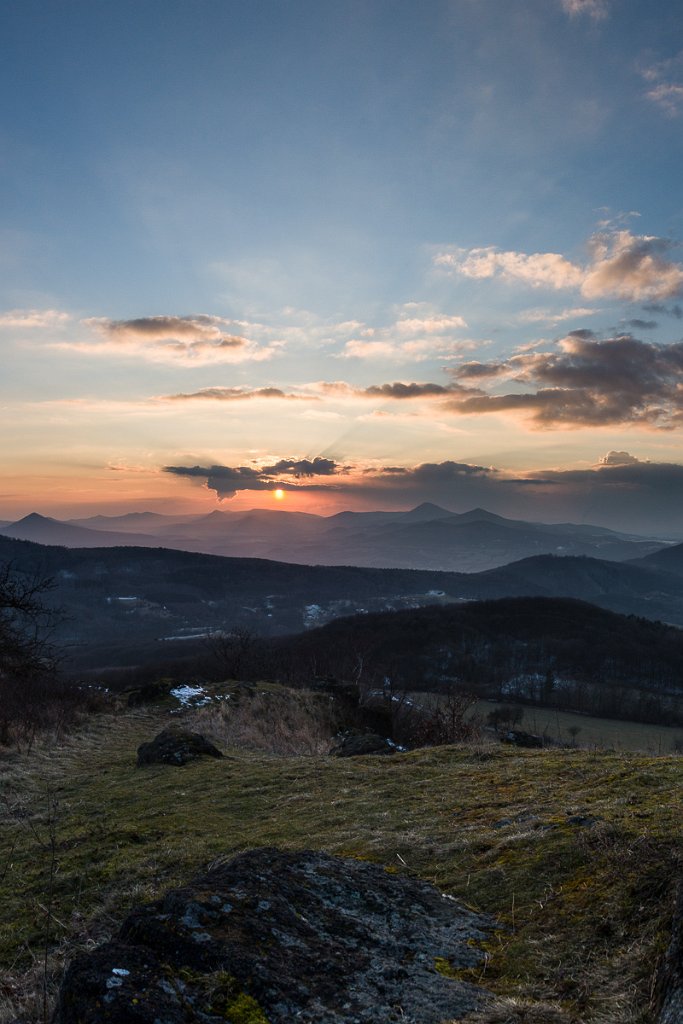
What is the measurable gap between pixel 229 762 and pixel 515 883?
14224 mm

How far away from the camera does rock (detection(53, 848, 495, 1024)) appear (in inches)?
148

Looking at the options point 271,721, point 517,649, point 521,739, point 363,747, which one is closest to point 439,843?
point 363,747

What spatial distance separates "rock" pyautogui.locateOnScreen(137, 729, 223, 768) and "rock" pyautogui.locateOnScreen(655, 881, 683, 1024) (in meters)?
17.7

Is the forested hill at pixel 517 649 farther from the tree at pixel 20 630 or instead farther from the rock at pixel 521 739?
the tree at pixel 20 630

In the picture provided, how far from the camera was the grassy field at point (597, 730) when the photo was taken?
260ft

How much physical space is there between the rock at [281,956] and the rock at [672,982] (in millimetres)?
1125

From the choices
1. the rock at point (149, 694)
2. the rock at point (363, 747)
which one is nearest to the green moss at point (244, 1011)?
the rock at point (363, 747)

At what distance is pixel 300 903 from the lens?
5.24 m

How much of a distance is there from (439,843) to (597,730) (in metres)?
94.0

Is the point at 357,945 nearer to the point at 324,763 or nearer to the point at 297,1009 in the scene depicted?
the point at 297,1009

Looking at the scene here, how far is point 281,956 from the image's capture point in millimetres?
4426

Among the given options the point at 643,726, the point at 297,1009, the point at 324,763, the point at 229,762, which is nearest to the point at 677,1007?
the point at 297,1009

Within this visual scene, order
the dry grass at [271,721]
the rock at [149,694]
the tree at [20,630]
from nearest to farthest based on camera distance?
1. the tree at [20,630]
2. the dry grass at [271,721]
3. the rock at [149,694]

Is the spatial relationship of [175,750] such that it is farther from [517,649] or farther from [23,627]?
[517,649]
